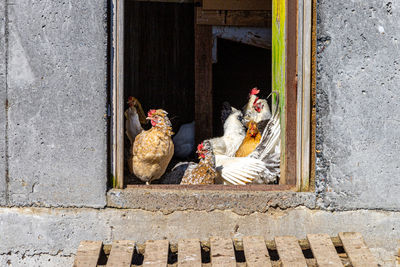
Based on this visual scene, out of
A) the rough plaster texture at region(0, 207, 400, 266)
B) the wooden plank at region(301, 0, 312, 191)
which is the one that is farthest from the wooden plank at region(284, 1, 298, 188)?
the rough plaster texture at region(0, 207, 400, 266)

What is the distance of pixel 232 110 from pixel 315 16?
2337 millimetres

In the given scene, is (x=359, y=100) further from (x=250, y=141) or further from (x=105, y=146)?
(x=105, y=146)

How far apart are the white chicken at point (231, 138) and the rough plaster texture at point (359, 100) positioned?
5.84 ft

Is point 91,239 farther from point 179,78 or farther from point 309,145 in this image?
point 179,78

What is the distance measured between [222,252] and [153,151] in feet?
3.83

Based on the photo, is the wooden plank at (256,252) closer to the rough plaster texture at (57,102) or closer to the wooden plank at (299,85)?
the wooden plank at (299,85)

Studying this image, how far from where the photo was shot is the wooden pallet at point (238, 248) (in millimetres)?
3047

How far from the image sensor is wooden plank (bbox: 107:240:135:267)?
3.07 meters

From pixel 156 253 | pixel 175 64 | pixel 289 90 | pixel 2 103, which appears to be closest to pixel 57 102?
pixel 2 103

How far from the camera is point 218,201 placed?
354cm

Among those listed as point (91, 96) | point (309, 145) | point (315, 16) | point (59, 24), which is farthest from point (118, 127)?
point (315, 16)

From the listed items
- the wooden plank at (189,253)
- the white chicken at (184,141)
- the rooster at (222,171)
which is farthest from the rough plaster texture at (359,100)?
the white chicken at (184,141)

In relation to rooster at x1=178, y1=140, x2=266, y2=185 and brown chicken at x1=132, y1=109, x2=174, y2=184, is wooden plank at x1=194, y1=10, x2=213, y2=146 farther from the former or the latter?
brown chicken at x1=132, y1=109, x2=174, y2=184

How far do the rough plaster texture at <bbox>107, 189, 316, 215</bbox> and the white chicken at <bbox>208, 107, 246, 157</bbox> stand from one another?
160cm
